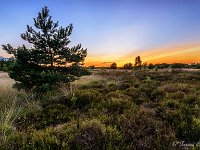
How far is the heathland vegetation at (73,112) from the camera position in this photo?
727cm

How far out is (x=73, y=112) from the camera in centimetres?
1098

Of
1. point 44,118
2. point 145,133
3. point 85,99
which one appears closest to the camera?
Result: point 145,133

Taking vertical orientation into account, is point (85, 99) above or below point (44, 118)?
above

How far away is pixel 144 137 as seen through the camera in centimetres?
752

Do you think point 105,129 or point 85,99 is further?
point 85,99

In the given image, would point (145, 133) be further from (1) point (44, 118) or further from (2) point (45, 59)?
(2) point (45, 59)

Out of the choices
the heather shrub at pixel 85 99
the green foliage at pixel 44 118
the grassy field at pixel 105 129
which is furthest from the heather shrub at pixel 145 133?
the heather shrub at pixel 85 99

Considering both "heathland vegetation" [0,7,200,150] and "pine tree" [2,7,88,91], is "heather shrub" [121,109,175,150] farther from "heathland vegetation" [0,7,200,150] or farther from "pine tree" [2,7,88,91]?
"pine tree" [2,7,88,91]

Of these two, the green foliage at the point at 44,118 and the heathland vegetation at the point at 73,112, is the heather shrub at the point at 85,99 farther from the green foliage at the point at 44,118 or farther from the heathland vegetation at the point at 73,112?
the green foliage at the point at 44,118

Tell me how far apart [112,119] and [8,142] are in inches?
117

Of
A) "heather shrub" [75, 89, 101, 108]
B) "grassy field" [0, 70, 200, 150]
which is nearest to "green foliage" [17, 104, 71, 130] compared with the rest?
"grassy field" [0, 70, 200, 150]

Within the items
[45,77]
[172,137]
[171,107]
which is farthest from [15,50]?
[172,137]

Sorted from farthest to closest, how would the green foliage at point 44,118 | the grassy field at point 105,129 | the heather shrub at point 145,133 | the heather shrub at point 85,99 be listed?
the heather shrub at point 85,99 → the green foliage at point 44,118 → the grassy field at point 105,129 → the heather shrub at point 145,133

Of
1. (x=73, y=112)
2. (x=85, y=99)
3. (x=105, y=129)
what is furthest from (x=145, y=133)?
(x=85, y=99)
